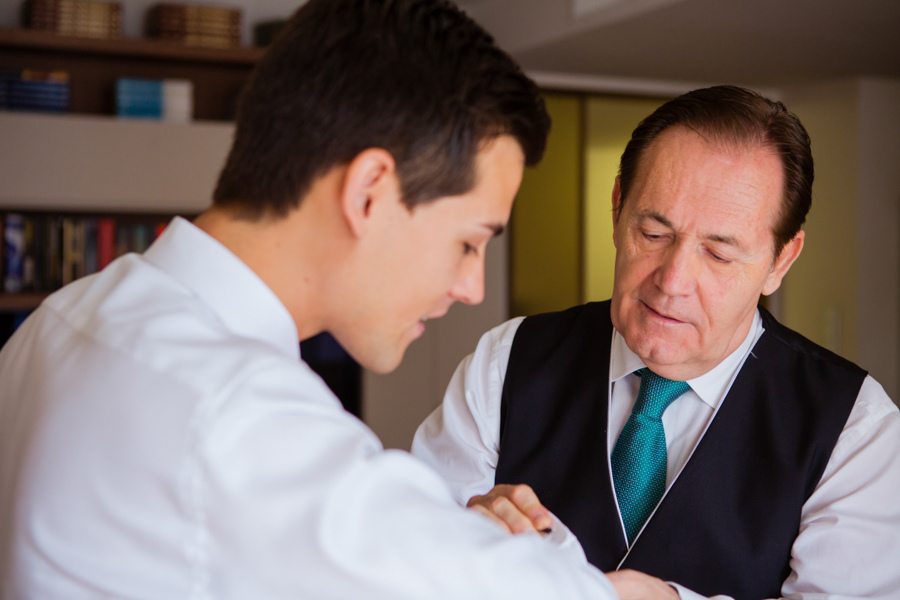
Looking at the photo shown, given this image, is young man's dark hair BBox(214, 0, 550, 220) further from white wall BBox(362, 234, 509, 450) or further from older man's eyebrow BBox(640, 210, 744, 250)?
white wall BBox(362, 234, 509, 450)

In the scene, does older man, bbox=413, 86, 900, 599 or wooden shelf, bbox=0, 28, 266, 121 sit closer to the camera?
older man, bbox=413, 86, 900, 599

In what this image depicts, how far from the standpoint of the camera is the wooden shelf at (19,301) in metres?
3.65

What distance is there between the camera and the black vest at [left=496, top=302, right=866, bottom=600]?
4.27ft

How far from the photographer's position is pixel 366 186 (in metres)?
0.84

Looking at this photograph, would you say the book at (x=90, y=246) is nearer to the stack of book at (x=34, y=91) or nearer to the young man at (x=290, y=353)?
the stack of book at (x=34, y=91)

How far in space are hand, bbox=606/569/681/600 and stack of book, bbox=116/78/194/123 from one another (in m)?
3.48

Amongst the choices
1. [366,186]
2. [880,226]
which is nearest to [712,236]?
[366,186]

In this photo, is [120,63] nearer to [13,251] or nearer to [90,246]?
[90,246]

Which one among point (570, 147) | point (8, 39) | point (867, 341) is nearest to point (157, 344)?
point (8, 39)

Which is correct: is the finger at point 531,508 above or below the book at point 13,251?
below

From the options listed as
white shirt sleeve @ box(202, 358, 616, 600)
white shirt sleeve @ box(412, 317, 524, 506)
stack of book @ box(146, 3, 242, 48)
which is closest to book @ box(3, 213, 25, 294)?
stack of book @ box(146, 3, 242, 48)

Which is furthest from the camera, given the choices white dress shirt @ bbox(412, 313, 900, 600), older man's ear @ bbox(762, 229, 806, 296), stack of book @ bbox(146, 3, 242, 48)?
stack of book @ bbox(146, 3, 242, 48)

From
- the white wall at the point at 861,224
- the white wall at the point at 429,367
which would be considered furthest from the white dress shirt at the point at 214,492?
the white wall at the point at 861,224

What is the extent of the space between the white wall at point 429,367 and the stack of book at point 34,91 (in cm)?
205
